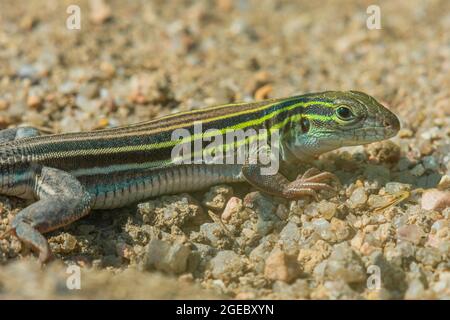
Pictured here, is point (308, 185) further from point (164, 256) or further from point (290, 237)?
point (164, 256)

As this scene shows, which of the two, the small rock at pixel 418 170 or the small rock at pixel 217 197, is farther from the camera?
the small rock at pixel 418 170

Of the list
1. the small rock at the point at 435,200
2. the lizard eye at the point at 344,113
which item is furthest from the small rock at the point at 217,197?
the small rock at the point at 435,200

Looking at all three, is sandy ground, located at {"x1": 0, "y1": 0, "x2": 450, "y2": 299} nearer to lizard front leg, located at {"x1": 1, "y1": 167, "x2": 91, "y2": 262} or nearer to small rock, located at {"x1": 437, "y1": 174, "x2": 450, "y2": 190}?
small rock, located at {"x1": 437, "y1": 174, "x2": 450, "y2": 190}

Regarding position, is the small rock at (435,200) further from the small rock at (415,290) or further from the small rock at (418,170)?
the small rock at (415,290)

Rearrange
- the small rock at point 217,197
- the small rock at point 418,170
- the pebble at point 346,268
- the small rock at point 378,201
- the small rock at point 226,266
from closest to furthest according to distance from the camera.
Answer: the pebble at point 346,268 → the small rock at point 226,266 → the small rock at point 378,201 → the small rock at point 217,197 → the small rock at point 418,170

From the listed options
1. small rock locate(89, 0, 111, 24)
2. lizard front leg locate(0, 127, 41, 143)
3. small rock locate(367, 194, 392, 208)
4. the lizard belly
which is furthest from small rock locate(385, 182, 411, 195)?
small rock locate(89, 0, 111, 24)

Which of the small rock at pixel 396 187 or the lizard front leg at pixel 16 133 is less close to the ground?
the lizard front leg at pixel 16 133
